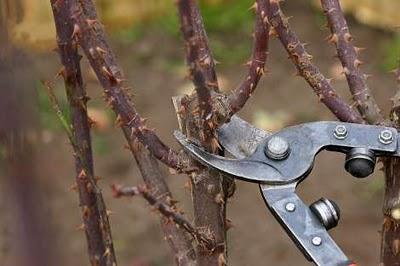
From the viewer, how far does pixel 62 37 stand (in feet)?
4.06

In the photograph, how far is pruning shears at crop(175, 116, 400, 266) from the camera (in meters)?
1.18

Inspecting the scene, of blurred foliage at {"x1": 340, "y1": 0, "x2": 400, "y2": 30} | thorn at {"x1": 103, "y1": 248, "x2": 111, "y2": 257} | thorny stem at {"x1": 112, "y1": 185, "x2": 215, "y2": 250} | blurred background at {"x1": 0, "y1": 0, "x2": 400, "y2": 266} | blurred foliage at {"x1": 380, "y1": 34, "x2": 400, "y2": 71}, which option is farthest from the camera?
blurred foliage at {"x1": 340, "y1": 0, "x2": 400, "y2": 30}

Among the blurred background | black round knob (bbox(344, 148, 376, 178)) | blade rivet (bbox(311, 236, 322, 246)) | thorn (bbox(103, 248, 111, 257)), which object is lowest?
blade rivet (bbox(311, 236, 322, 246))

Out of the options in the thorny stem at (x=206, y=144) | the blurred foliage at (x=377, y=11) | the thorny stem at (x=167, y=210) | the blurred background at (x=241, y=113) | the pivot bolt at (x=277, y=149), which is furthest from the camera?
the blurred foliage at (x=377, y=11)

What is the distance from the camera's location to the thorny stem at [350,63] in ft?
4.27

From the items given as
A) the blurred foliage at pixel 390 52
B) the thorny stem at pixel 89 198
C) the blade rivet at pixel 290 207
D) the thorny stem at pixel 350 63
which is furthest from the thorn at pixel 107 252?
the blurred foliage at pixel 390 52

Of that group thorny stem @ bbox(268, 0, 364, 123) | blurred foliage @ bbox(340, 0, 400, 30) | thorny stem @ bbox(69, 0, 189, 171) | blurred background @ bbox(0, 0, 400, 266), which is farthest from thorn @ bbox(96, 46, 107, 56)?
blurred foliage @ bbox(340, 0, 400, 30)

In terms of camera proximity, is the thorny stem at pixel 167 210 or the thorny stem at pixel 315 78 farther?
the thorny stem at pixel 315 78

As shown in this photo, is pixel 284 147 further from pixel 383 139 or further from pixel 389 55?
pixel 389 55

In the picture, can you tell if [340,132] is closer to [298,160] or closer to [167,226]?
[298,160]

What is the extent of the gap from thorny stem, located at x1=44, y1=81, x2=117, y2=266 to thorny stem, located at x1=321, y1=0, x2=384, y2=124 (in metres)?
0.40

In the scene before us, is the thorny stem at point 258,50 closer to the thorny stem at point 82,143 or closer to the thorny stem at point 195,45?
the thorny stem at point 195,45

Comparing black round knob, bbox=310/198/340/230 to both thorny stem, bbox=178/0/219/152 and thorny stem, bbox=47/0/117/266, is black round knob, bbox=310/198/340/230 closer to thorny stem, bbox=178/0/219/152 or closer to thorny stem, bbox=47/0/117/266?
thorny stem, bbox=178/0/219/152

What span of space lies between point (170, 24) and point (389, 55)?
44.9 inches
